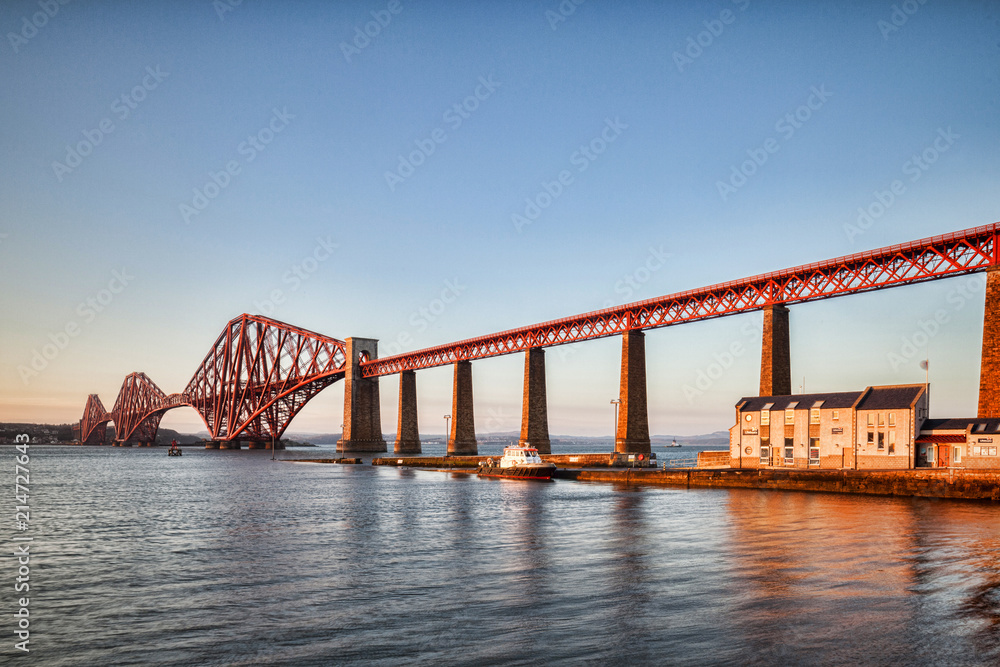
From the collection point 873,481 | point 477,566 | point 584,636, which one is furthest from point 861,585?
point 873,481

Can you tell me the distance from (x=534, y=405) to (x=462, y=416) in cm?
2230

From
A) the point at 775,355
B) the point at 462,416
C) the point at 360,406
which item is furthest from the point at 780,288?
the point at 360,406

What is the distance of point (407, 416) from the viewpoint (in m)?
138

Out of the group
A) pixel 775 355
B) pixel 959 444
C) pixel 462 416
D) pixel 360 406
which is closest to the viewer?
pixel 959 444

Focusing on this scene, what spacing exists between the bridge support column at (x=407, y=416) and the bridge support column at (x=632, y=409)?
64.0 metres

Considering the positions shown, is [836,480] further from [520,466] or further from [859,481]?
A: [520,466]

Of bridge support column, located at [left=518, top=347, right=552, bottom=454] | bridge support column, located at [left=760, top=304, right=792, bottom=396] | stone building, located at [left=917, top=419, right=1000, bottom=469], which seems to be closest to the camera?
stone building, located at [left=917, top=419, right=1000, bottom=469]

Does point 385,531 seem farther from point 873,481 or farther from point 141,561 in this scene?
point 873,481

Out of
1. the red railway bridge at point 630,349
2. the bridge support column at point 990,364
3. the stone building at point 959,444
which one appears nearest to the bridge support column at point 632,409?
the red railway bridge at point 630,349

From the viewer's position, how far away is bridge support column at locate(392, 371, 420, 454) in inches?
5359

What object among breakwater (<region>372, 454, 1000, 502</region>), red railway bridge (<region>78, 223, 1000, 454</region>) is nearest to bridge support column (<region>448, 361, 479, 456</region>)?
red railway bridge (<region>78, 223, 1000, 454</region>)

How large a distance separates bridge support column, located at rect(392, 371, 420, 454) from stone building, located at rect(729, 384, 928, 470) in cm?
8314

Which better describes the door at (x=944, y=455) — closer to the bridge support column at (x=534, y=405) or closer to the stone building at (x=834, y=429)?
the stone building at (x=834, y=429)

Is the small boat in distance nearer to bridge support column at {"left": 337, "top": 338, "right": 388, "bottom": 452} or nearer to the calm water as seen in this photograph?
the calm water
